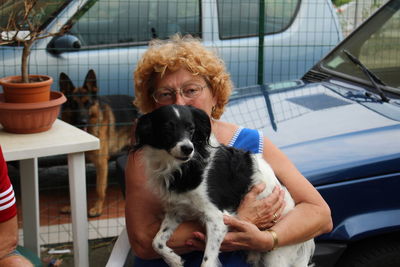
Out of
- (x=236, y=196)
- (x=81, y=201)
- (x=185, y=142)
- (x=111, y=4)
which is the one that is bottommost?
(x=81, y=201)

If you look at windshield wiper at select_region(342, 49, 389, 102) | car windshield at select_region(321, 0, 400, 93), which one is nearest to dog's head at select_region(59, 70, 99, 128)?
car windshield at select_region(321, 0, 400, 93)

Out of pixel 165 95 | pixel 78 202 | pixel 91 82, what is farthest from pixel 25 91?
pixel 91 82

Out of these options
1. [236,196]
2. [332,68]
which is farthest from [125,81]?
[236,196]

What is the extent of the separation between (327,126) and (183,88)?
1.07 m

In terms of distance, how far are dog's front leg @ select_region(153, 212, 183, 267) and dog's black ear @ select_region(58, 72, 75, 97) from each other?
3462mm

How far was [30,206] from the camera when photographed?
13.7 ft

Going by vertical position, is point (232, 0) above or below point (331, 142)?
above

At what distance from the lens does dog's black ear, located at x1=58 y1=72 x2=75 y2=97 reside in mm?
5883

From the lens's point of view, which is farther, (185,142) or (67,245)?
(67,245)

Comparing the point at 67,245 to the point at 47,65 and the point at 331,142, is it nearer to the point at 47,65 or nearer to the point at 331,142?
the point at 47,65

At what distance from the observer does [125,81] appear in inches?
252

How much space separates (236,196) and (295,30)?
4531 millimetres

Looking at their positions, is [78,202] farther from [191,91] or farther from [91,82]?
[91,82]

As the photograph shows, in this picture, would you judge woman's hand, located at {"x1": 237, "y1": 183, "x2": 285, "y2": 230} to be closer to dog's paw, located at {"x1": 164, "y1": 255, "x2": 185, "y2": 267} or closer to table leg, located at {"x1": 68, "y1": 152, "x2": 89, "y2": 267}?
dog's paw, located at {"x1": 164, "y1": 255, "x2": 185, "y2": 267}
